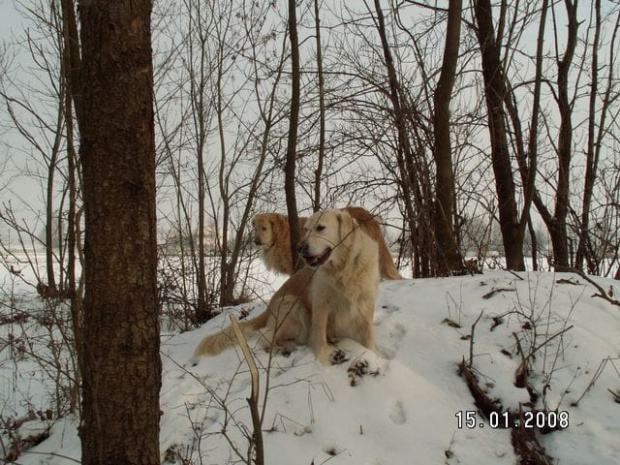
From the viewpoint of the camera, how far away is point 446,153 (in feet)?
19.1

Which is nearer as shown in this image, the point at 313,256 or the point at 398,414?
the point at 398,414

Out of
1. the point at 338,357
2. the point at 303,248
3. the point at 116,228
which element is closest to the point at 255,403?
the point at 116,228

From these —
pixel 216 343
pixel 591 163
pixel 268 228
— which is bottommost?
pixel 216 343

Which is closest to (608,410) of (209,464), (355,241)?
(355,241)

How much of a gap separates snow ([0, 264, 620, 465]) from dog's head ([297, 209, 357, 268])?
0.77 m

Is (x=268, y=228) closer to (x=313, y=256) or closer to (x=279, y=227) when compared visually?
(x=279, y=227)

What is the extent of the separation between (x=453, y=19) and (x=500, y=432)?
504cm

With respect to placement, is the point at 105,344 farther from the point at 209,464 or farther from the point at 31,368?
the point at 31,368

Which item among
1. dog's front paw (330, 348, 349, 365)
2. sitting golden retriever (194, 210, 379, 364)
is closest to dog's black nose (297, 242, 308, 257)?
sitting golden retriever (194, 210, 379, 364)

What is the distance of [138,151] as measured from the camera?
1.92 metres

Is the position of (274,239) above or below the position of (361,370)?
above

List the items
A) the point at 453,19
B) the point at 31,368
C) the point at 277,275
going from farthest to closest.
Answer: the point at 277,275 < the point at 453,19 < the point at 31,368

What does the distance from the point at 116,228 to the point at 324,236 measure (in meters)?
2.00

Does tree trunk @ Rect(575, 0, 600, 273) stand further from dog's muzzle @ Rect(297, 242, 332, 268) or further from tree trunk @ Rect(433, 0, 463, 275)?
dog's muzzle @ Rect(297, 242, 332, 268)
